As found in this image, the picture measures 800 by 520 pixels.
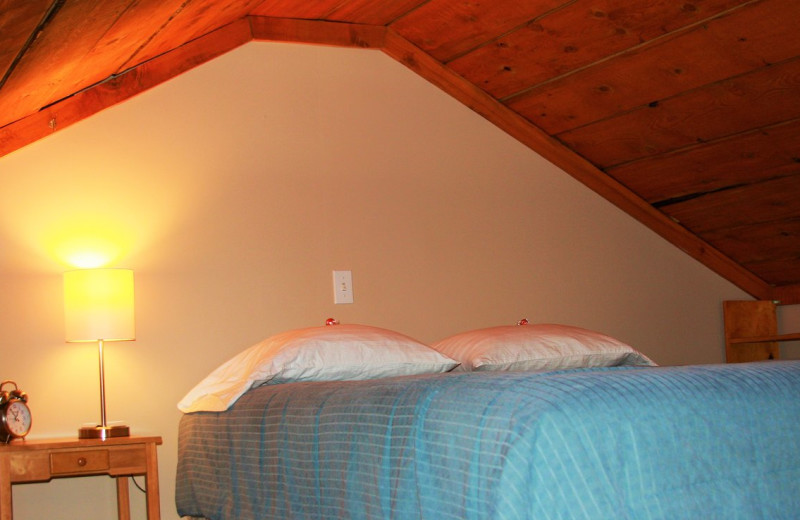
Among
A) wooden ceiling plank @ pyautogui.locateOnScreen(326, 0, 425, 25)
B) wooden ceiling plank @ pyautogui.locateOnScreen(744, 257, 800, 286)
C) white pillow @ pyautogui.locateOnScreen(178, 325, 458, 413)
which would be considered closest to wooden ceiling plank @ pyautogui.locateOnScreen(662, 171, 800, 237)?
wooden ceiling plank @ pyautogui.locateOnScreen(744, 257, 800, 286)

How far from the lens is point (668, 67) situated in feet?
9.22

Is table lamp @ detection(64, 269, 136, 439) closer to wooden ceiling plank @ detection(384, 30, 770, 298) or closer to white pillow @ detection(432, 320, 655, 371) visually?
white pillow @ detection(432, 320, 655, 371)

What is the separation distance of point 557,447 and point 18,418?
1.79 metres

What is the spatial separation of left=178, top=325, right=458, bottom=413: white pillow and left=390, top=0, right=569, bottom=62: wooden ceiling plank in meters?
1.15

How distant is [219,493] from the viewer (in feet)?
7.02

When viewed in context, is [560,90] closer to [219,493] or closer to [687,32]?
[687,32]

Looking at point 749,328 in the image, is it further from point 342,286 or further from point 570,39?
point 342,286

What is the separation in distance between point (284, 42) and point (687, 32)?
4.37 ft

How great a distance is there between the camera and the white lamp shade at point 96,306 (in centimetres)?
A: 240

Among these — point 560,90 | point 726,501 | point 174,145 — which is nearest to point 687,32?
point 560,90

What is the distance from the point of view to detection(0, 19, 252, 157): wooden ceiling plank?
8.31ft

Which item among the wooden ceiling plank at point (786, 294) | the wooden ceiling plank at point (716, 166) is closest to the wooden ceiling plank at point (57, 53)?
the wooden ceiling plank at point (716, 166)

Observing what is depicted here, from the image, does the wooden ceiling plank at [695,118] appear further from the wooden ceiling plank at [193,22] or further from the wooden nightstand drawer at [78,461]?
the wooden nightstand drawer at [78,461]

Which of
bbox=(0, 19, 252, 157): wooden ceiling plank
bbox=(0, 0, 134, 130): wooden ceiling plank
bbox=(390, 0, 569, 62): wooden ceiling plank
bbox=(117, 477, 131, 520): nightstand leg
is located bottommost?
bbox=(117, 477, 131, 520): nightstand leg
